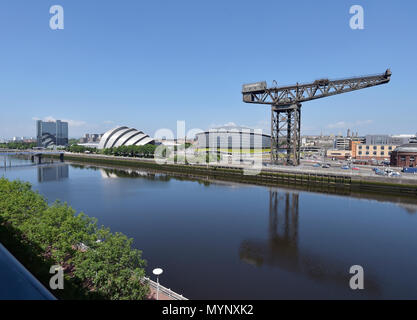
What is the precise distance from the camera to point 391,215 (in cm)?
2208

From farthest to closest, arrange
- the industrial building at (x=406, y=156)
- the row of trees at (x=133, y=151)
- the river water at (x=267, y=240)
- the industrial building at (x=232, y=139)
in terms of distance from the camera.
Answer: the industrial building at (x=232, y=139) → the row of trees at (x=133, y=151) → the industrial building at (x=406, y=156) → the river water at (x=267, y=240)

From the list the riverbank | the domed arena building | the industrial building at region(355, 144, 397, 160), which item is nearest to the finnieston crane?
the riverbank

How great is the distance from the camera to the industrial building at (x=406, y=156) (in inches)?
1667

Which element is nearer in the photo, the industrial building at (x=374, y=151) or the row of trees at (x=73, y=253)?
the row of trees at (x=73, y=253)

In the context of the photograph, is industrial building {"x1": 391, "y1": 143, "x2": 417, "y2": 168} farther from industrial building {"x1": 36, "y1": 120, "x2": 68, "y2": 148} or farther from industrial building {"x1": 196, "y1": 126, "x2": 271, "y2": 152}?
industrial building {"x1": 36, "y1": 120, "x2": 68, "y2": 148}

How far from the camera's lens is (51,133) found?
158m

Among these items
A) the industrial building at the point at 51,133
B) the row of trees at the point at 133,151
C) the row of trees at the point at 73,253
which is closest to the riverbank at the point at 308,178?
the row of trees at the point at 133,151

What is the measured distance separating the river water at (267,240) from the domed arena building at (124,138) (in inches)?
2332

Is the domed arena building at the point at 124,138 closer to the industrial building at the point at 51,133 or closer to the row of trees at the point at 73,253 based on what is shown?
the industrial building at the point at 51,133

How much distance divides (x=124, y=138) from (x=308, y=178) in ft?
231

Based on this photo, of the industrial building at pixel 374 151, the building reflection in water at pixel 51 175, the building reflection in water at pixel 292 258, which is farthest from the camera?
the industrial building at pixel 374 151
